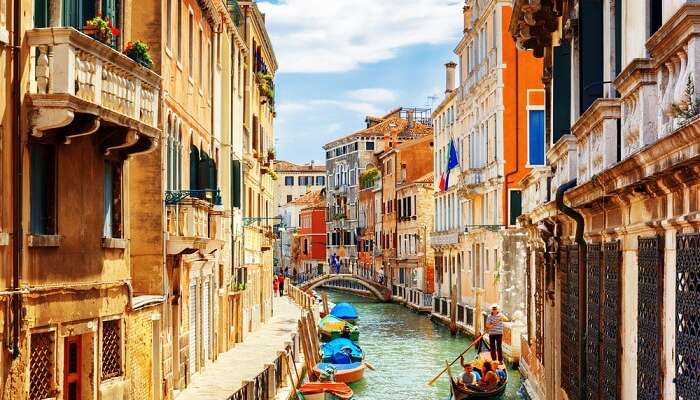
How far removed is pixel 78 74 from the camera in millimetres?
9984

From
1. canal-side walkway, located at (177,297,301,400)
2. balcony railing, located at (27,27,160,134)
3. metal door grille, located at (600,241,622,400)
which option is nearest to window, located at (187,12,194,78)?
canal-side walkway, located at (177,297,301,400)

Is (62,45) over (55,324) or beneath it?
over

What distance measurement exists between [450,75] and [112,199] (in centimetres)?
4234

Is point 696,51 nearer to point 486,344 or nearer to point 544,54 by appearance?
point 544,54

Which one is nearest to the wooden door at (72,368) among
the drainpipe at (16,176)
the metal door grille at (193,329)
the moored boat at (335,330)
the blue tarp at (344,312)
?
the drainpipe at (16,176)

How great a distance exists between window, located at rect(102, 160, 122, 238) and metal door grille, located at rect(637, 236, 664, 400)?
6.41m

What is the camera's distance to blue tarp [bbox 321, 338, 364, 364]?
2827 cm

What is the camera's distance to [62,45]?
9.80 meters

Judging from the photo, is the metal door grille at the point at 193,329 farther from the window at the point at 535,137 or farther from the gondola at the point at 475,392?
the window at the point at 535,137

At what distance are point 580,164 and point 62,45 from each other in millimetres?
4502

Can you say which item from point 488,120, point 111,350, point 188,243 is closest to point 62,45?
point 111,350

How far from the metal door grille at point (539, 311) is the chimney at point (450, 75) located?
36678mm

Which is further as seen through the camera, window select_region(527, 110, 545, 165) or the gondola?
window select_region(527, 110, 545, 165)

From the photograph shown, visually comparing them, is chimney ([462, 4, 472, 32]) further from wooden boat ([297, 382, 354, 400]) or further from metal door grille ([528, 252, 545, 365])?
metal door grille ([528, 252, 545, 365])
